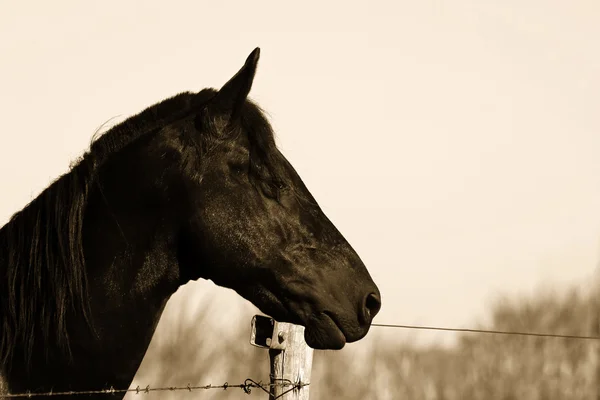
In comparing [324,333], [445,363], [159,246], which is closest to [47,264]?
[159,246]

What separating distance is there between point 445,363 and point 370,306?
27.6m

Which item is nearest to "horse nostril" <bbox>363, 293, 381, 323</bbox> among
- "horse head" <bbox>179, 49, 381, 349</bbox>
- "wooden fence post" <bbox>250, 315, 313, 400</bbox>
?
"horse head" <bbox>179, 49, 381, 349</bbox>

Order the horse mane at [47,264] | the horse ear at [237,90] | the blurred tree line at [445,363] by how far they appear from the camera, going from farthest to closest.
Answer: the blurred tree line at [445,363] → the horse ear at [237,90] → the horse mane at [47,264]

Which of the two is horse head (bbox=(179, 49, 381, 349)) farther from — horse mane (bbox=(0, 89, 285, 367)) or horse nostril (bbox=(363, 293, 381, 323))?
horse mane (bbox=(0, 89, 285, 367))

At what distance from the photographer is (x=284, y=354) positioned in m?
4.75

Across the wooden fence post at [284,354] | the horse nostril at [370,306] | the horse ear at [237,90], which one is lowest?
the wooden fence post at [284,354]

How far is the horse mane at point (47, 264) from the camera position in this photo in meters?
3.36

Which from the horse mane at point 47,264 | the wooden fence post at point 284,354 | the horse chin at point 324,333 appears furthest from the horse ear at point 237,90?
the wooden fence post at point 284,354

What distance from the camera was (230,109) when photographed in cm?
372

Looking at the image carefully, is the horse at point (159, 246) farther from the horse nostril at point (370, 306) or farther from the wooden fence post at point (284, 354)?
the wooden fence post at point (284, 354)

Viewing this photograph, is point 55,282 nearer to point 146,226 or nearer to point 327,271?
point 146,226

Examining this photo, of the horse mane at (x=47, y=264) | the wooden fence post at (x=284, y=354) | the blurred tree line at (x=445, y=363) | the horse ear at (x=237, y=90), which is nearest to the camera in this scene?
the horse mane at (x=47, y=264)

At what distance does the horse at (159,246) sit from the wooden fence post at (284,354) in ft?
3.31

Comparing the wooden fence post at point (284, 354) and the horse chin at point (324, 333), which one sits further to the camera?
the wooden fence post at point (284, 354)
